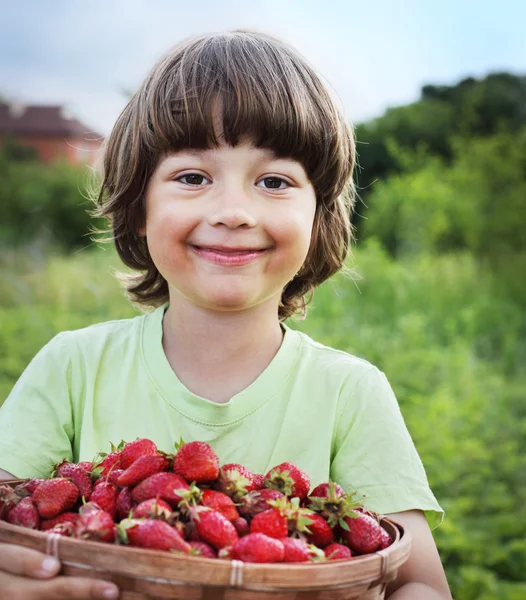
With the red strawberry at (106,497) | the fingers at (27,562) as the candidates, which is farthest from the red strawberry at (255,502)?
the fingers at (27,562)

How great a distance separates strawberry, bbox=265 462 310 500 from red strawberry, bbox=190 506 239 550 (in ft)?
0.56

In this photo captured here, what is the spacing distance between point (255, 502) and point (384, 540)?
0.22 metres

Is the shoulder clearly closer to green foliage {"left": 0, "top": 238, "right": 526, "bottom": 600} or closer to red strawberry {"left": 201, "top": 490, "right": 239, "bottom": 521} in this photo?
A: red strawberry {"left": 201, "top": 490, "right": 239, "bottom": 521}

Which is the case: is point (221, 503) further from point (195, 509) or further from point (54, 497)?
point (54, 497)

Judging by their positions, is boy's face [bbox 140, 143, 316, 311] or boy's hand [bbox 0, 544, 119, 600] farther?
boy's face [bbox 140, 143, 316, 311]

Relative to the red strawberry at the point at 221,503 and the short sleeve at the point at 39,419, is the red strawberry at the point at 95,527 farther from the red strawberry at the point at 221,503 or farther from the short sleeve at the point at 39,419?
the short sleeve at the point at 39,419

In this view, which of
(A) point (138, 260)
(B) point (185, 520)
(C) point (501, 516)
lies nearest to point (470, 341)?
(C) point (501, 516)

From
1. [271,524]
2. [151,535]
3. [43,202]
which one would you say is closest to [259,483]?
[271,524]

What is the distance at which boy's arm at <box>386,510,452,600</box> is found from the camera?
1.57m

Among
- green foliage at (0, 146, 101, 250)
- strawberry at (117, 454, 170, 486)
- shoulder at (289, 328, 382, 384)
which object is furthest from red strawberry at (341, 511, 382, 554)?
green foliage at (0, 146, 101, 250)

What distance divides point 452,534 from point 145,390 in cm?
188

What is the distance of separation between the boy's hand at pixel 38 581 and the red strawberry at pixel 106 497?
0.17m

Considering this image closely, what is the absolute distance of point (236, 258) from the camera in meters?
1.72

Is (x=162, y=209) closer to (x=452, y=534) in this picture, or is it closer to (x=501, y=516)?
(x=452, y=534)
